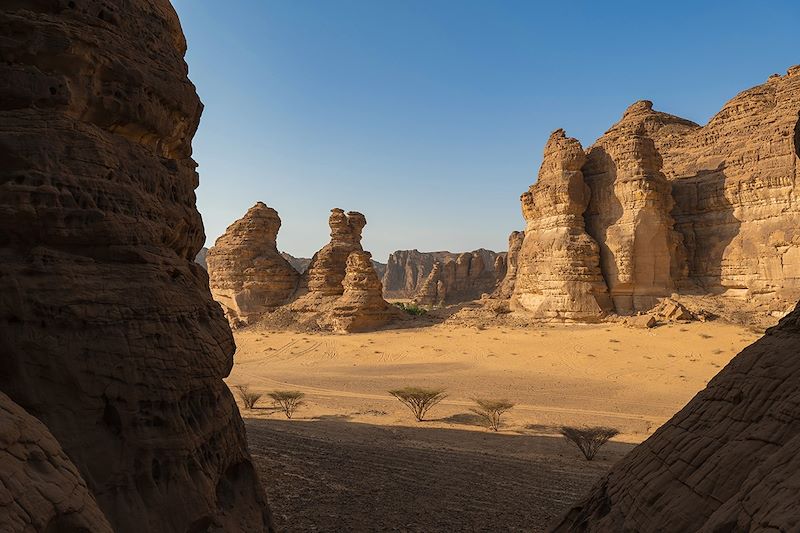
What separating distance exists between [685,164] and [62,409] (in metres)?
40.5

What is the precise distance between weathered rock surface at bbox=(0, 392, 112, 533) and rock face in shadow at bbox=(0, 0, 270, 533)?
64 millimetres

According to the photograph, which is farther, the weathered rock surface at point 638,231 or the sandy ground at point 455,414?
the weathered rock surface at point 638,231

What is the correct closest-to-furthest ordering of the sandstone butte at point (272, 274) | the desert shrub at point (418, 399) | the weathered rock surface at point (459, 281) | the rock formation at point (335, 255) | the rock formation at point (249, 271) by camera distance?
the desert shrub at point (418, 399)
the sandstone butte at point (272, 274)
the rock formation at point (335, 255)
the rock formation at point (249, 271)
the weathered rock surface at point (459, 281)

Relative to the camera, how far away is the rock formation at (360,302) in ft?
113

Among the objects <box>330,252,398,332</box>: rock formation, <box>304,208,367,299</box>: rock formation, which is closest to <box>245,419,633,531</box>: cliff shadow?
<box>330,252,398,332</box>: rock formation

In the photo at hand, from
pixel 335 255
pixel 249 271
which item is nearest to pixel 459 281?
pixel 335 255

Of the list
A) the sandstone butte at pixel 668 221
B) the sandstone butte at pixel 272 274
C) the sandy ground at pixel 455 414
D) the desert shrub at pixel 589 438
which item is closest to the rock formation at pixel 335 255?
the sandstone butte at pixel 272 274

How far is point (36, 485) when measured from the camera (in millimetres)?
2830

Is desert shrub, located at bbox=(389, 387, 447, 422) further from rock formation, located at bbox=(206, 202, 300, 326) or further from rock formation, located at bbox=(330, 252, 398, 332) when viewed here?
rock formation, located at bbox=(206, 202, 300, 326)

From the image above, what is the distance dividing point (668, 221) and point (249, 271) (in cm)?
3028

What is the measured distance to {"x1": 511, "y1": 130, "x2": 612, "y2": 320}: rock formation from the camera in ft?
101

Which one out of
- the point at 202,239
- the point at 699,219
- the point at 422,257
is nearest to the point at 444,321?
the point at 699,219

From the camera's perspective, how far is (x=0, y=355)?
13.4 ft

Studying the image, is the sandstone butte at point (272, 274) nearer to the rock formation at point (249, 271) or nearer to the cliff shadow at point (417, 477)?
the rock formation at point (249, 271)
